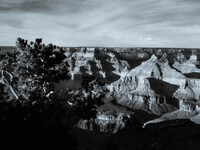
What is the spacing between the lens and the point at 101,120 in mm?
55062

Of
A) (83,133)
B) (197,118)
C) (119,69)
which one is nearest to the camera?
(83,133)

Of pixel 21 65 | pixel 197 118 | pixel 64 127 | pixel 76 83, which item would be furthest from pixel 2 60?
pixel 76 83

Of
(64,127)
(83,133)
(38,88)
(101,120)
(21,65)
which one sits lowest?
(101,120)

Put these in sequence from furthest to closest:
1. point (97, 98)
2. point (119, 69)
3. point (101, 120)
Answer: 1. point (119, 69)
2. point (101, 120)
3. point (97, 98)

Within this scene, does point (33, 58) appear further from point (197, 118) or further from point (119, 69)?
point (119, 69)

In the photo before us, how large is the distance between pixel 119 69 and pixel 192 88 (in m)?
59.4

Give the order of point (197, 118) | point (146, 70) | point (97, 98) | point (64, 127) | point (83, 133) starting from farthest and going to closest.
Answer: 1. point (146, 70)
2. point (197, 118)
3. point (83, 133)
4. point (97, 98)
5. point (64, 127)

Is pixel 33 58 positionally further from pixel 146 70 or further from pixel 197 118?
pixel 146 70

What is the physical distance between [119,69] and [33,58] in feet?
411

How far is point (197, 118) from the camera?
4925 centimetres

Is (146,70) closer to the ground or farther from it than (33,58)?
closer to the ground

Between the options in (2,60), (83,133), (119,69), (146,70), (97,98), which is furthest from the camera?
(119,69)

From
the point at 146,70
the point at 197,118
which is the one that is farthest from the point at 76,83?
the point at 197,118

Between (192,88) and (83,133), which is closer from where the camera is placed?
(83,133)
